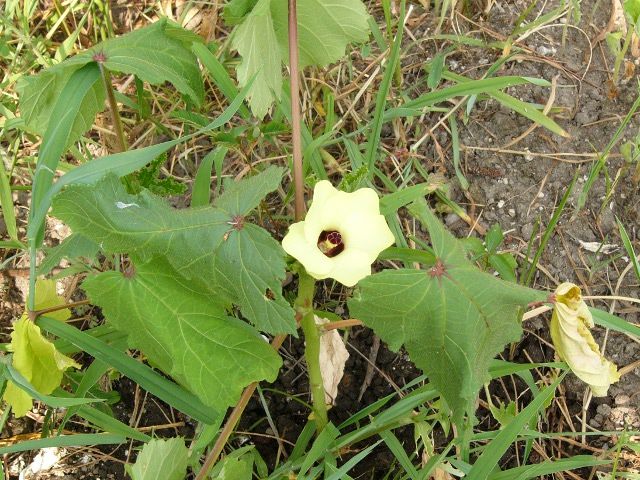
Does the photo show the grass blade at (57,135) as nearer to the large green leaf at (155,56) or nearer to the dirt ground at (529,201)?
the large green leaf at (155,56)

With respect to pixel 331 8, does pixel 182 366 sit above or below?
below

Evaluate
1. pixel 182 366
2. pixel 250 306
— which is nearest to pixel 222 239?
pixel 250 306

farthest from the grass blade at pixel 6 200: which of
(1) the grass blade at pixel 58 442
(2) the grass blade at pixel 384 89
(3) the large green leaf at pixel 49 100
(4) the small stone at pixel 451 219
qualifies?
(4) the small stone at pixel 451 219

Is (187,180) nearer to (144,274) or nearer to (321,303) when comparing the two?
(321,303)

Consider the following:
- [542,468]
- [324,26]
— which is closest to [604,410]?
[542,468]

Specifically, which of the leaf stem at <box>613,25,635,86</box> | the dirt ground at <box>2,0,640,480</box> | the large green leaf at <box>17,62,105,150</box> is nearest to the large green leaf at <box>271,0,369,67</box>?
the large green leaf at <box>17,62,105,150</box>

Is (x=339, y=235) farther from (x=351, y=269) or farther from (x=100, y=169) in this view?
(x=100, y=169)
